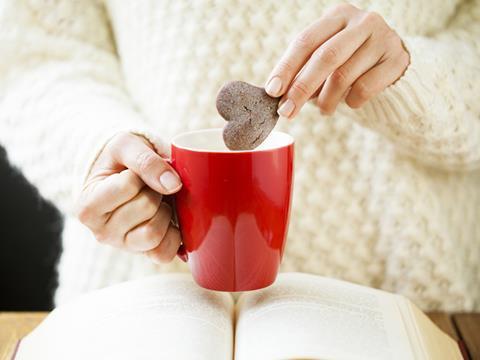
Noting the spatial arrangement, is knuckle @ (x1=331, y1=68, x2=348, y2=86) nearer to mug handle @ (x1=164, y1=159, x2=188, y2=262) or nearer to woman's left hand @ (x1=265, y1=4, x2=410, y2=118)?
woman's left hand @ (x1=265, y1=4, x2=410, y2=118)

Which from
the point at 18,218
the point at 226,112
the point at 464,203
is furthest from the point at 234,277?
the point at 18,218

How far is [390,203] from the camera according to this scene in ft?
2.98

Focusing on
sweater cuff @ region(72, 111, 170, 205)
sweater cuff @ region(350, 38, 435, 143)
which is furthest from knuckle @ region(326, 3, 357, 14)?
sweater cuff @ region(72, 111, 170, 205)

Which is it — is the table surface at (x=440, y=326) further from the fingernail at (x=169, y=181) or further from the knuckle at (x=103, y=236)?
the fingernail at (x=169, y=181)

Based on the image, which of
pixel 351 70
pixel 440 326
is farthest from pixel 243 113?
pixel 440 326

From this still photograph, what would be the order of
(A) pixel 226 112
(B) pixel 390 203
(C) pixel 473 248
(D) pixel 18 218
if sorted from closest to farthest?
(A) pixel 226 112, (B) pixel 390 203, (C) pixel 473 248, (D) pixel 18 218

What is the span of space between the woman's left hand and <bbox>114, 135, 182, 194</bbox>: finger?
127 mm

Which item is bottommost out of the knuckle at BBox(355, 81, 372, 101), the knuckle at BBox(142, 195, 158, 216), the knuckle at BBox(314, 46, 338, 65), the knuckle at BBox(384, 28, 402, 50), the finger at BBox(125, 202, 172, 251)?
the finger at BBox(125, 202, 172, 251)

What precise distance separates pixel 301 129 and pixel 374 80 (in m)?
0.21

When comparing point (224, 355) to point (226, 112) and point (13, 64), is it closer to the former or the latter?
point (226, 112)

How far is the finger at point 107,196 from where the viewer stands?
0.67 meters

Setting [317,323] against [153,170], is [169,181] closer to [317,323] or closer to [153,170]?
[153,170]

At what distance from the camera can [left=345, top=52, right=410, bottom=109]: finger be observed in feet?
2.36

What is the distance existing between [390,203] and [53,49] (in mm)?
550
